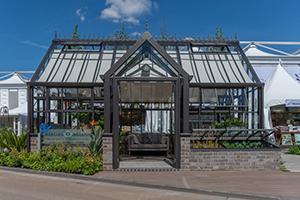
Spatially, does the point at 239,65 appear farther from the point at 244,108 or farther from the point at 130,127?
the point at 130,127

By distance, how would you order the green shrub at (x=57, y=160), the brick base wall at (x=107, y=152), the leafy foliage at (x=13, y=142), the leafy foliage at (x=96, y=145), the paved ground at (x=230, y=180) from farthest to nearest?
the leafy foliage at (x=13, y=142) → the leafy foliage at (x=96, y=145) → the brick base wall at (x=107, y=152) → the green shrub at (x=57, y=160) → the paved ground at (x=230, y=180)

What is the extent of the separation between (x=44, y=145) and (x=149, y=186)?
6.06 metres

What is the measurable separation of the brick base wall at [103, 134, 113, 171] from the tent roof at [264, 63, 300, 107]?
489 inches

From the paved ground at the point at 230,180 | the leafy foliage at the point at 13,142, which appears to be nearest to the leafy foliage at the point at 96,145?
the paved ground at the point at 230,180

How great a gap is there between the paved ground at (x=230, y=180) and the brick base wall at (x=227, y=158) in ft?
1.46

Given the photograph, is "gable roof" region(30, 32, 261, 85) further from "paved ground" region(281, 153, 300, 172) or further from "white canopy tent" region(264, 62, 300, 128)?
"white canopy tent" region(264, 62, 300, 128)

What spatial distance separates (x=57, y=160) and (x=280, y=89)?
1488 cm

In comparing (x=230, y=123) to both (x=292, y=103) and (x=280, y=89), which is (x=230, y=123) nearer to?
(x=292, y=103)

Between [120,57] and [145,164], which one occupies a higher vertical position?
[120,57]

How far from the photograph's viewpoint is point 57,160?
1506 cm

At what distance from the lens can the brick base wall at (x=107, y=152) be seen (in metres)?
14.5

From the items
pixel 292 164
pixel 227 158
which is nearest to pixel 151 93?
pixel 227 158

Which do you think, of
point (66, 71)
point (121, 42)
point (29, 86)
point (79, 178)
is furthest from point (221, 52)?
point (79, 178)

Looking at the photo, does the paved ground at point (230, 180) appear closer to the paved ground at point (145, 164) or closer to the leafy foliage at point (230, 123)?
the paved ground at point (145, 164)
